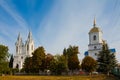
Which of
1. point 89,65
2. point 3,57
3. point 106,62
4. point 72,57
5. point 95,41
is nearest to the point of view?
point 106,62

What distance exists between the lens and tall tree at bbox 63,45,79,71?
5797cm

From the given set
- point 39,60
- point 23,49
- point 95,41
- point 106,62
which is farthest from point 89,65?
point 23,49

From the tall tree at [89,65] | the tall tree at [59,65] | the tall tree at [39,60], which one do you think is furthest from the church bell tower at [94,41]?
the tall tree at [59,65]

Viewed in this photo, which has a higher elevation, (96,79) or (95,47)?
(95,47)

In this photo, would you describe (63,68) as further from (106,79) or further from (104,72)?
(106,79)

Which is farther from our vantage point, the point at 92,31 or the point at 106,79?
the point at 92,31

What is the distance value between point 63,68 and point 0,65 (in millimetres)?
15242

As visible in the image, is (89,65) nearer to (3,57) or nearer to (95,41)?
(3,57)

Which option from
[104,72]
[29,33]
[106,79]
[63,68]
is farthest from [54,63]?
[29,33]

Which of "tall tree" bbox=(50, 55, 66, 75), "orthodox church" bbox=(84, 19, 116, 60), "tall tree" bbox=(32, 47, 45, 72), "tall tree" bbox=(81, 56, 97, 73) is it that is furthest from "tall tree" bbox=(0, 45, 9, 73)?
"orthodox church" bbox=(84, 19, 116, 60)

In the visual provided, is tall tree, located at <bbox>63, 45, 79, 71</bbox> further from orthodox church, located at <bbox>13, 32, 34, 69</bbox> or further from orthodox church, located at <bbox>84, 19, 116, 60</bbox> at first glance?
orthodox church, located at <bbox>13, 32, 34, 69</bbox>

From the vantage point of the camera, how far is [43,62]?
200 feet

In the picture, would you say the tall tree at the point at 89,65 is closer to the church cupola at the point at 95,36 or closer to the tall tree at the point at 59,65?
the tall tree at the point at 59,65

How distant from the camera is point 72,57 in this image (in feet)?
193
